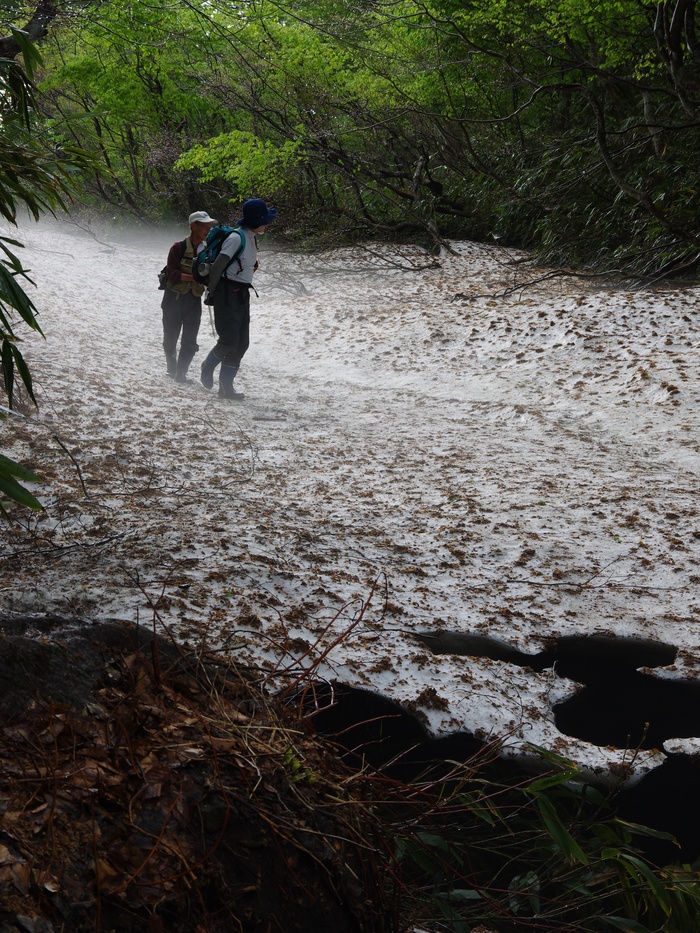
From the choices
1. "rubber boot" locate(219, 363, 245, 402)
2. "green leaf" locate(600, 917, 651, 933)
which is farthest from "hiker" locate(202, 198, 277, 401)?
"green leaf" locate(600, 917, 651, 933)

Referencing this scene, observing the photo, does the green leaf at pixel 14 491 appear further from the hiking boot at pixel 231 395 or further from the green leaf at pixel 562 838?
the hiking boot at pixel 231 395

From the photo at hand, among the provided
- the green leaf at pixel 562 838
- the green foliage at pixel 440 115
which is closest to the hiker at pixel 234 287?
the green foliage at pixel 440 115

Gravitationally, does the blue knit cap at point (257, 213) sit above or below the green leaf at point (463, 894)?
above

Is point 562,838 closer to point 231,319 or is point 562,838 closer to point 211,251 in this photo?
point 231,319

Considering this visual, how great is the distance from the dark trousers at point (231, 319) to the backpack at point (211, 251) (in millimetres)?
193

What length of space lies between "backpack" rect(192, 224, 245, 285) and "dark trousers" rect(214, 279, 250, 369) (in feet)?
0.63

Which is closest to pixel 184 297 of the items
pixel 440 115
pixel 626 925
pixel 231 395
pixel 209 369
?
pixel 209 369

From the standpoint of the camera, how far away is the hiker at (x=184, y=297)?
7598mm

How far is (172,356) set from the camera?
838 centimetres

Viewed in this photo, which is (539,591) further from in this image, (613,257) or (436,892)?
(613,257)

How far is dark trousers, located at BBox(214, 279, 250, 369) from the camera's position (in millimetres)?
7199

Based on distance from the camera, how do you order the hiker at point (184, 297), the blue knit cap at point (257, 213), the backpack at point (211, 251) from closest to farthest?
the blue knit cap at point (257, 213) → the backpack at point (211, 251) → the hiker at point (184, 297)

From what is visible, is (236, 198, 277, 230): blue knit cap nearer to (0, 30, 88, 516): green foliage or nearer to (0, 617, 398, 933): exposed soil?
(0, 30, 88, 516): green foliage

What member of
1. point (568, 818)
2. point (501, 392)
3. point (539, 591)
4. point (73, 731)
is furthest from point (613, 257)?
point (73, 731)
